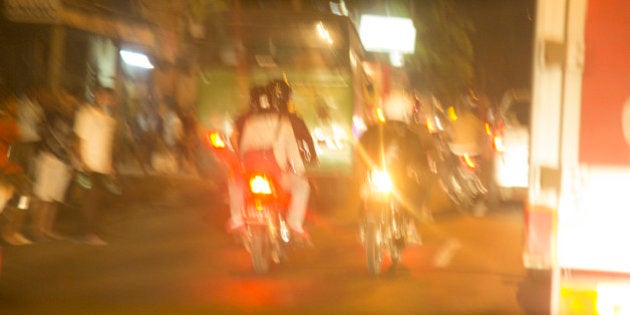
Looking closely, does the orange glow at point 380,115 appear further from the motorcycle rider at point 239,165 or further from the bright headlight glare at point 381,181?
the motorcycle rider at point 239,165

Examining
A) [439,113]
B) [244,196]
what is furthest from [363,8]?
[244,196]

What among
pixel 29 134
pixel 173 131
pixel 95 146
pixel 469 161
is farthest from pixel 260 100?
pixel 173 131

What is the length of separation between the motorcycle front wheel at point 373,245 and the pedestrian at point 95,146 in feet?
9.72

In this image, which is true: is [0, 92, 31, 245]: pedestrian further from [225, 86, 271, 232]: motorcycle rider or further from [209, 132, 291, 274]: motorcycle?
[209, 132, 291, 274]: motorcycle

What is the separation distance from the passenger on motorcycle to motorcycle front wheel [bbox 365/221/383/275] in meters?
0.59

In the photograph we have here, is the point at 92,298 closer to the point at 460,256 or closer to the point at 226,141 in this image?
the point at 226,141

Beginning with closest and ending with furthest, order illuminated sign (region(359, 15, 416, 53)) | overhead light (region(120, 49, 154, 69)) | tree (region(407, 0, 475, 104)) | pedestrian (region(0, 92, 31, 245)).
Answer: pedestrian (region(0, 92, 31, 245)) → overhead light (region(120, 49, 154, 69)) → illuminated sign (region(359, 15, 416, 53)) → tree (region(407, 0, 475, 104))

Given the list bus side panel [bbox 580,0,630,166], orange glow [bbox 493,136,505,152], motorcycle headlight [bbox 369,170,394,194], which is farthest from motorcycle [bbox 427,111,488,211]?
bus side panel [bbox 580,0,630,166]

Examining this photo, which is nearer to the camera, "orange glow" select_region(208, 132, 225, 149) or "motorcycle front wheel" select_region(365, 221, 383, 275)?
"motorcycle front wheel" select_region(365, 221, 383, 275)

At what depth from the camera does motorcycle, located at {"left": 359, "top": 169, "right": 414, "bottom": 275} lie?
876cm

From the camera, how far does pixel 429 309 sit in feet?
25.3

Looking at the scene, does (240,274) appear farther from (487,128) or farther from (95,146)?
(487,128)

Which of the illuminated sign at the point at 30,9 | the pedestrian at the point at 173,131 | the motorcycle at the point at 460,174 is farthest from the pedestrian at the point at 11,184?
the motorcycle at the point at 460,174

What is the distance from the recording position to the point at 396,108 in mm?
9766
